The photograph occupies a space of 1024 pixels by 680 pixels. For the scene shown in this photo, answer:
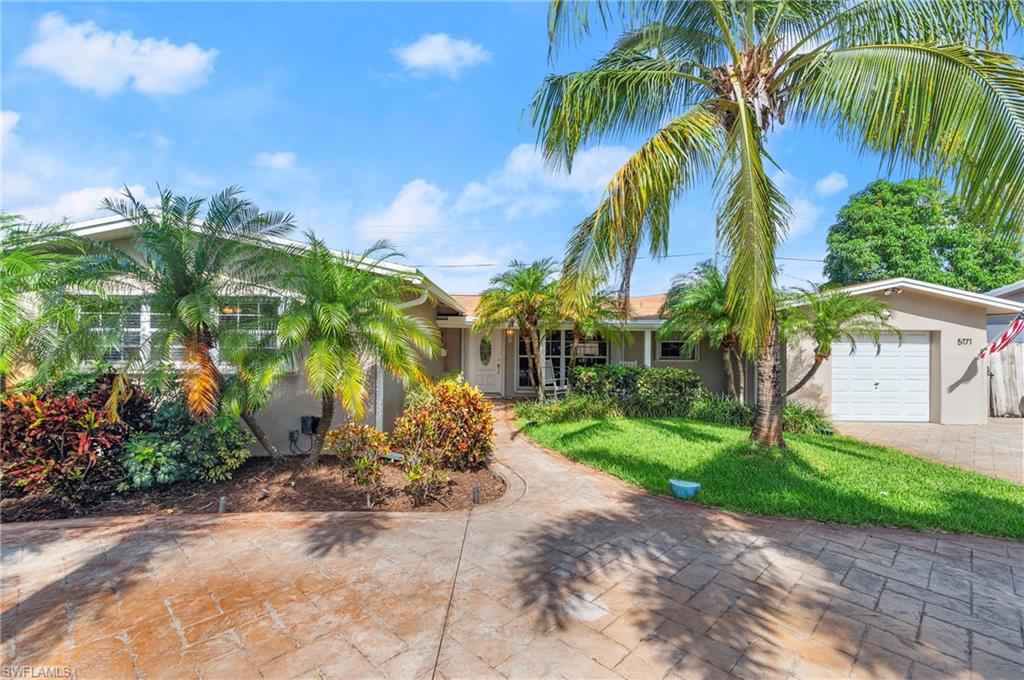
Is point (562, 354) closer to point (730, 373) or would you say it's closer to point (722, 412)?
point (730, 373)

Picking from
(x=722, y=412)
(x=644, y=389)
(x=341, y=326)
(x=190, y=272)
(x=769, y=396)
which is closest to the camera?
(x=341, y=326)

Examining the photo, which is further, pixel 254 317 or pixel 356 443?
pixel 254 317

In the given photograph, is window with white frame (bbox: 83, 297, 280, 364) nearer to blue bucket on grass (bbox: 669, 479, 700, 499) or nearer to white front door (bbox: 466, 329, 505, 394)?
blue bucket on grass (bbox: 669, 479, 700, 499)

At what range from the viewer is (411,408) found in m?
7.15

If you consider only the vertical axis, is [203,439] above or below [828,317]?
below

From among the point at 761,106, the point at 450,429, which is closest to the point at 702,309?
the point at 761,106

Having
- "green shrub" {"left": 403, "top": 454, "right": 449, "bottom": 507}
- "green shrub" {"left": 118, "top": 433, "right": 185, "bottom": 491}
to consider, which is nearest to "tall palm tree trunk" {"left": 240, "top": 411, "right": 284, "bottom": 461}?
"green shrub" {"left": 118, "top": 433, "right": 185, "bottom": 491}

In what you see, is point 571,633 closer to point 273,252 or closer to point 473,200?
point 273,252

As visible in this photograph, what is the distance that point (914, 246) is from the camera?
885 inches

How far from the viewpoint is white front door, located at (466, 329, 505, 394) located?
16.0m

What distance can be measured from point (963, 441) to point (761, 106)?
9066 millimetres

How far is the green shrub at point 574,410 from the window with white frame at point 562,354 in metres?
4.28

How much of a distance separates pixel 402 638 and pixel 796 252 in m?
34.2

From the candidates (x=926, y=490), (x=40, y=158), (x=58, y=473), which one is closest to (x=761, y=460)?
(x=926, y=490)
